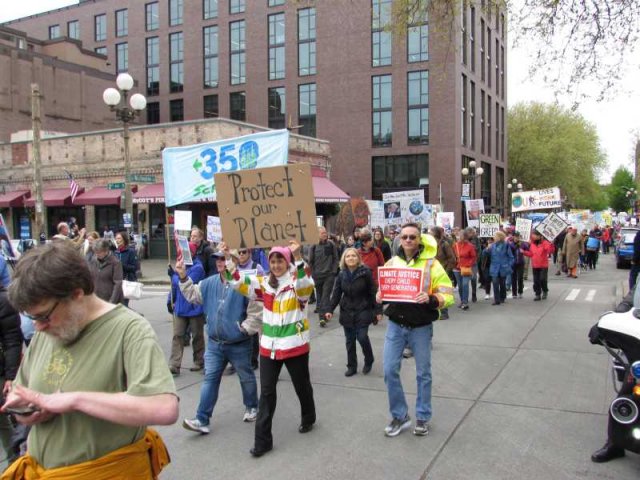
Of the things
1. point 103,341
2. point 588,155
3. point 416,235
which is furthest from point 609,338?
point 588,155

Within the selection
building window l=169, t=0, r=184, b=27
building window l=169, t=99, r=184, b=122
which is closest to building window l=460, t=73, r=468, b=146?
building window l=169, t=99, r=184, b=122

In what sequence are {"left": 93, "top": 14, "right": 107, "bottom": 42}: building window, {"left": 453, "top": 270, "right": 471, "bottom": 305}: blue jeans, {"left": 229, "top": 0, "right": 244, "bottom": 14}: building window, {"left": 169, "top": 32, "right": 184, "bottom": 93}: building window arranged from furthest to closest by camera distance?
{"left": 93, "top": 14, "right": 107, "bottom": 42}: building window → {"left": 169, "top": 32, "right": 184, "bottom": 93}: building window → {"left": 229, "top": 0, "right": 244, "bottom": 14}: building window → {"left": 453, "top": 270, "right": 471, "bottom": 305}: blue jeans

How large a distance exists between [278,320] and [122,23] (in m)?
53.1

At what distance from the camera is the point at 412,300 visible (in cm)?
475

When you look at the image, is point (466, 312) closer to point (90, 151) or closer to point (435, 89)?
point (90, 151)

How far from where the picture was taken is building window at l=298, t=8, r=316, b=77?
42375 mm

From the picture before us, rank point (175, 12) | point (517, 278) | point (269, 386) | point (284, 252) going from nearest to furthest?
point (269, 386) < point (284, 252) < point (517, 278) < point (175, 12)

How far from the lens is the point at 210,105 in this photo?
47219 mm

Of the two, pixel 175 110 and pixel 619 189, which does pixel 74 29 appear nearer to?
pixel 175 110

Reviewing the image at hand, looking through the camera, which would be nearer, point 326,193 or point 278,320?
point 278,320

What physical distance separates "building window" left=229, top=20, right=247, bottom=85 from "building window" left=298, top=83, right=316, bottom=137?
526 centimetres

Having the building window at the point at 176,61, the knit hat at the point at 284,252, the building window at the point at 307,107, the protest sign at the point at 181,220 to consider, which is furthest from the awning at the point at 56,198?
the knit hat at the point at 284,252

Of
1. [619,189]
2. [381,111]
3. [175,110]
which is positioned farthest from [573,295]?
[619,189]

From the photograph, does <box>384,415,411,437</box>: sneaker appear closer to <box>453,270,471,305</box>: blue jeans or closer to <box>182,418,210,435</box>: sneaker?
<box>182,418,210,435</box>: sneaker
